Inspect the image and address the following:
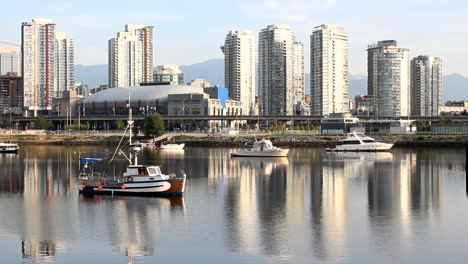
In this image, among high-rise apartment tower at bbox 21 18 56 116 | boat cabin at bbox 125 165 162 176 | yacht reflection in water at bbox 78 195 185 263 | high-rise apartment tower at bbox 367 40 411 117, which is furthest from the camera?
high-rise apartment tower at bbox 21 18 56 116

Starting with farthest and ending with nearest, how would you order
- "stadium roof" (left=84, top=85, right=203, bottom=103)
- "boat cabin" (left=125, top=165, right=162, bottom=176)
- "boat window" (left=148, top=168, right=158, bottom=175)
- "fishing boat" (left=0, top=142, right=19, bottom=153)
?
"stadium roof" (left=84, top=85, right=203, bottom=103), "fishing boat" (left=0, top=142, right=19, bottom=153), "boat window" (left=148, top=168, right=158, bottom=175), "boat cabin" (left=125, top=165, right=162, bottom=176)

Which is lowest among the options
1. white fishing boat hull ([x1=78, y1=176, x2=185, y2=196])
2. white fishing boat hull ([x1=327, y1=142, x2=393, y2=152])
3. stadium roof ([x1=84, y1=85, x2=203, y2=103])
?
white fishing boat hull ([x1=78, y1=176, x2=185, y2=196])

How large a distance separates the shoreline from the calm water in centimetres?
3907

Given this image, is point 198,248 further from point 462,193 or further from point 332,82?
point 332,82

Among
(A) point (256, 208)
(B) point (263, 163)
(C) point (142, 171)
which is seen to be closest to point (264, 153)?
(B) point (263, 163)

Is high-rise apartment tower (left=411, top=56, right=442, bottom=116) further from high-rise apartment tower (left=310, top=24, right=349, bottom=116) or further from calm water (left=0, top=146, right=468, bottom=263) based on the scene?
calm water (left=0, top=146, right=468, bottom=263)

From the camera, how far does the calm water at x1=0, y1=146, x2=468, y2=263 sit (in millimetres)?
20047

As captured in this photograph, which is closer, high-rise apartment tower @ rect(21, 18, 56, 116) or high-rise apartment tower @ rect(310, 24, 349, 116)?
high-rise apartment tower @ rect(310, 24, 349, 116)

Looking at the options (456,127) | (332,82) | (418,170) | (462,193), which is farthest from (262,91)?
(462,193)

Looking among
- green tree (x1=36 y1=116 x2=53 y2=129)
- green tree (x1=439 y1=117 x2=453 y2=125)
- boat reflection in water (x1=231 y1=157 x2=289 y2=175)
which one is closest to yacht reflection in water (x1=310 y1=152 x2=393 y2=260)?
boat reflection in water (x1=231 y1=157 x2=289 y2=175)

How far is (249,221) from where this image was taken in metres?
24.9

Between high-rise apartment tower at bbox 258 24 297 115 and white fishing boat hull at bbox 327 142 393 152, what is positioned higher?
high-rise apartment tower at bbox 258 24 297 115

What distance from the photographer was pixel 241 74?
192m

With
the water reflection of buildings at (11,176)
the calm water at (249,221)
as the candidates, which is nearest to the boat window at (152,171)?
the calm water at (249,221)
